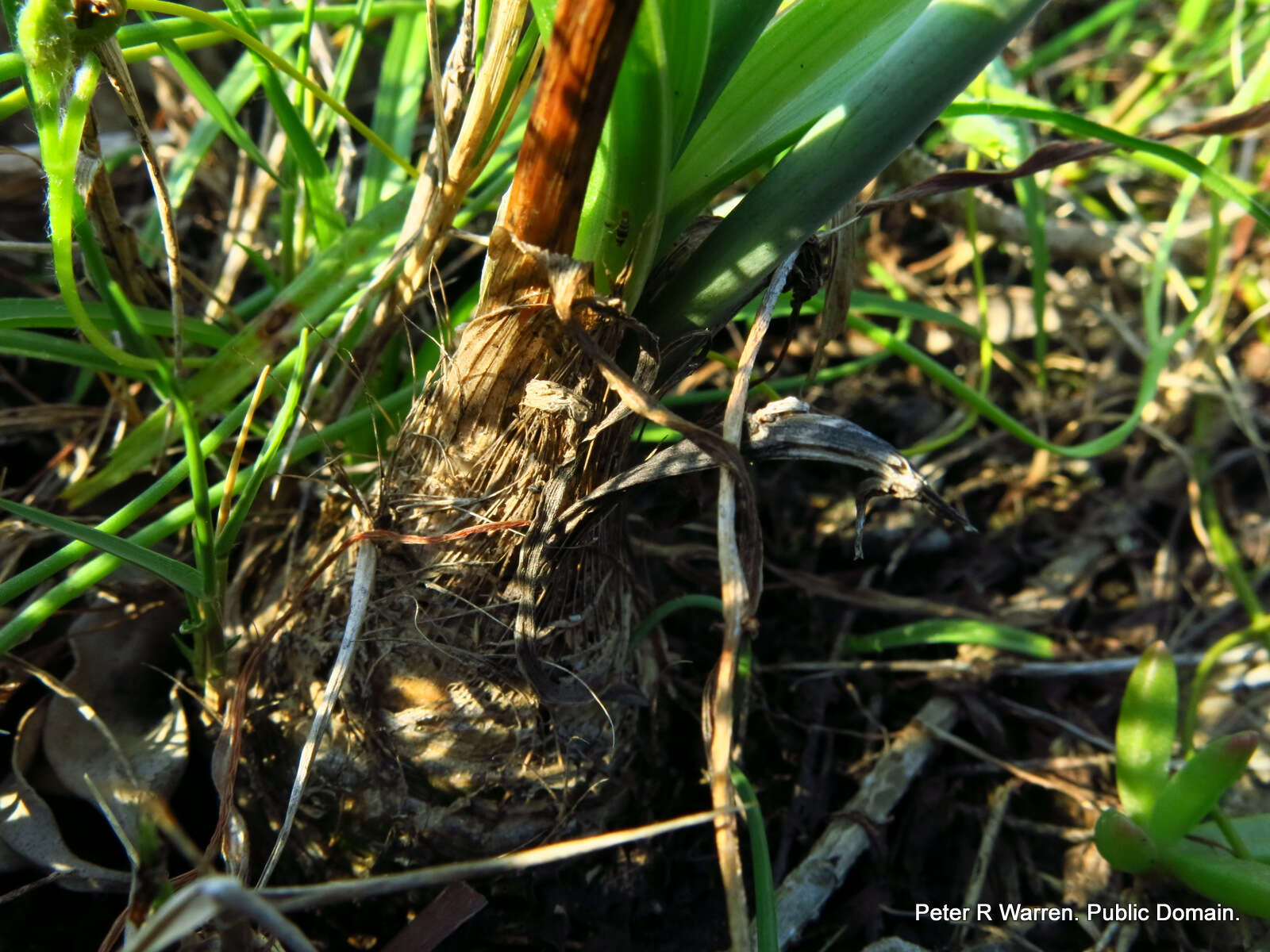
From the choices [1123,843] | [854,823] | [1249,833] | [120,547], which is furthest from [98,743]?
[1249,833]

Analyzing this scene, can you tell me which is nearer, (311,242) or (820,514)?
(311,242)

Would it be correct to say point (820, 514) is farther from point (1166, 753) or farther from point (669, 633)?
point (1166, 753)

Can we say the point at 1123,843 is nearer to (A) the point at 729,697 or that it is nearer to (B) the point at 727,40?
(A) the point at 729,697

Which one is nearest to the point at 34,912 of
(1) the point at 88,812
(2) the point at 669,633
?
(1) the point at 88,812

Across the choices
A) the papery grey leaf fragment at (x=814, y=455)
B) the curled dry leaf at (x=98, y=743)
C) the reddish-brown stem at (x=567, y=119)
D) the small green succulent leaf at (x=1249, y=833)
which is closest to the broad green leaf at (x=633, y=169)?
the reddish-brown stem at (x=567, y=119)

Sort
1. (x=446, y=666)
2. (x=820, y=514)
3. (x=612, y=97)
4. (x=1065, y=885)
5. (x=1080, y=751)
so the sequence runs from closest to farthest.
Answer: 1. (x=612, y=97)
2. (x=446, y=666)
3. (x=1065, y=885)
4. (x=1080, y=751)
5. (x=820, y=514)

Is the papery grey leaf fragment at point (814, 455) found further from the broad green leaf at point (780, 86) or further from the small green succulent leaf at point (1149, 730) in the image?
the small green succulent leaf at point (1149, 730)

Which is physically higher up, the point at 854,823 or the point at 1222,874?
the point at 1222,874

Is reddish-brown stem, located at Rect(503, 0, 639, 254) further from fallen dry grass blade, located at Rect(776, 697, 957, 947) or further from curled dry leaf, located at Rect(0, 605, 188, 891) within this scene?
fallen dry grass blade, located at Rect(776, 697, 957, 947)
